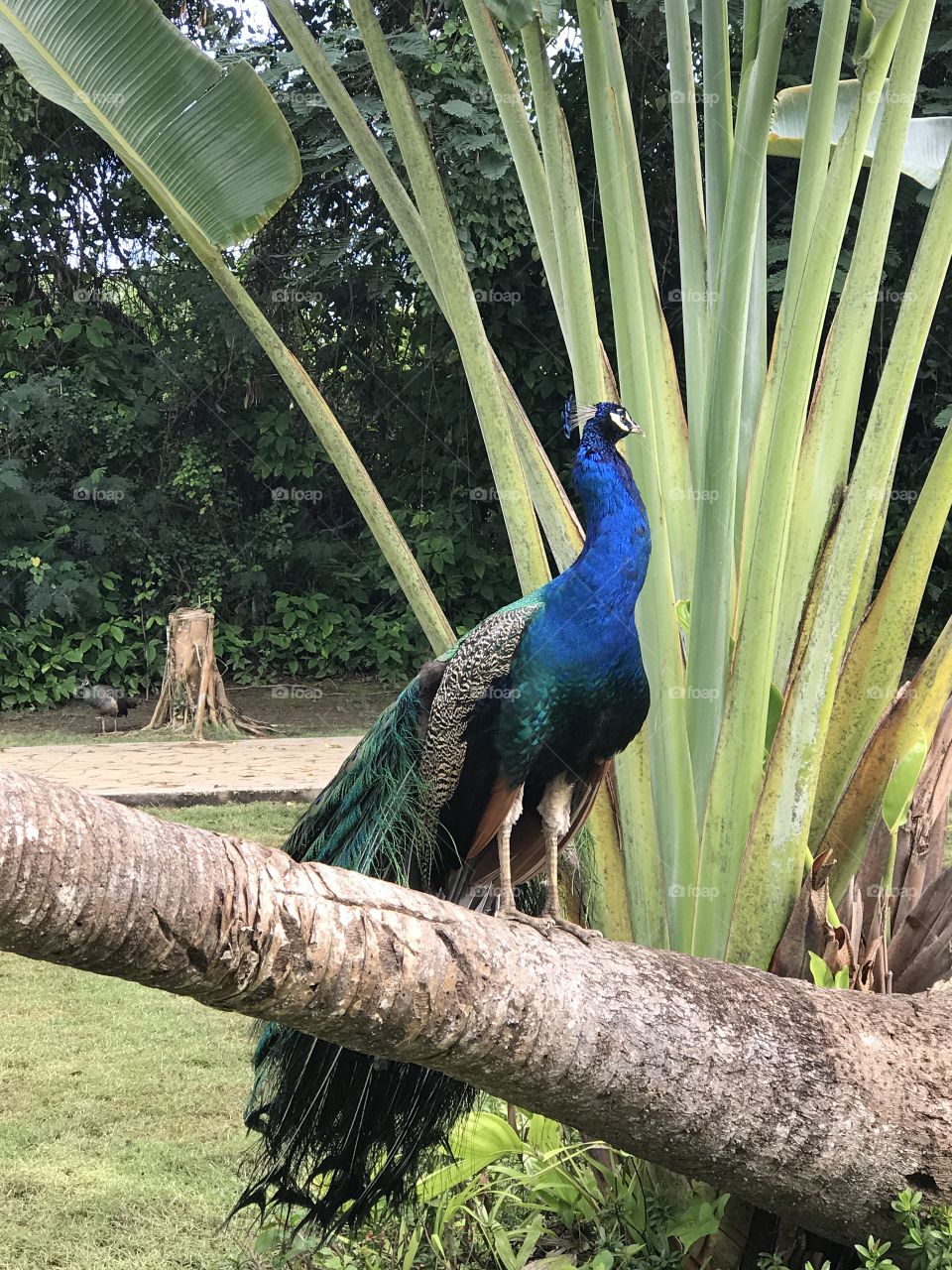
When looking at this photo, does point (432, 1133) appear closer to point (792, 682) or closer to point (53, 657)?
point (792, 682)

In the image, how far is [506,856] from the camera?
2.11 meters

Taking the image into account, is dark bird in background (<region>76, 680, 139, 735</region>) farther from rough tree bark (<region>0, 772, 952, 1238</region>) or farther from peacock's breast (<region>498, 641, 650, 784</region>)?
rough tree bark (<region>0, 772, 952, 1238</region>)

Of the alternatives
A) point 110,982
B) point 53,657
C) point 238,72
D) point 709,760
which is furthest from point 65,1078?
point 53,657

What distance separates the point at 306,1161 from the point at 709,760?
3.23 feet

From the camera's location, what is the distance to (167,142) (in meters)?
2.53

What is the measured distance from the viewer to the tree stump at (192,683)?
7969 mm

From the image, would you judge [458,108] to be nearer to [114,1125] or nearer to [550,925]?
[114,1125]

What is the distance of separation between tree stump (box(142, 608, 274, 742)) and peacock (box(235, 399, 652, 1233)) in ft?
19.5

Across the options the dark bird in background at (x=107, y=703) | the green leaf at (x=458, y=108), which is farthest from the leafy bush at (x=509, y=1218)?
the green leaf at (x=458, y=108)

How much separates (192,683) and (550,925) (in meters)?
6.44

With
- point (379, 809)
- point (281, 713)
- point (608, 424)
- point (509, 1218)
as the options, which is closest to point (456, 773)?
point (379, 809)

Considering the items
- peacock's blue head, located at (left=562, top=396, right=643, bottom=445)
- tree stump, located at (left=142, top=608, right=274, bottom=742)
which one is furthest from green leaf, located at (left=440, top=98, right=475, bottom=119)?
peacock's blue head, located at (left=562, top=396, right=643, bottom=445)

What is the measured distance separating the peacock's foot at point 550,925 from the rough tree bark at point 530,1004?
0.04 meters

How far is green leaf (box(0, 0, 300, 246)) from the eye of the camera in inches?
99.2
